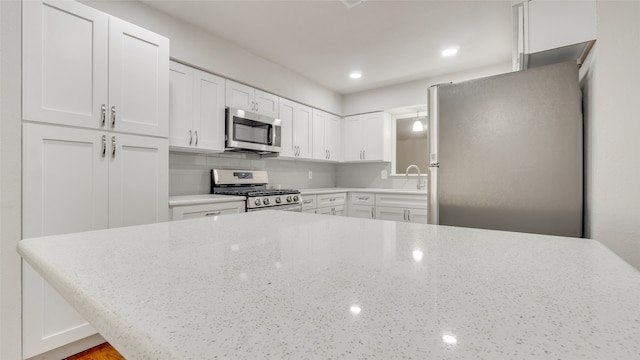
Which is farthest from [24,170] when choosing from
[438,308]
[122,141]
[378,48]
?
[378,48]

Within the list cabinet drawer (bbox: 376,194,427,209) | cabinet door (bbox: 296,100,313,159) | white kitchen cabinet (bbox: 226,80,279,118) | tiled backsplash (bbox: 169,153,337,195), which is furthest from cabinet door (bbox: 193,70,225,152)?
cabinet drawer (bbox: 376,194,427,209)

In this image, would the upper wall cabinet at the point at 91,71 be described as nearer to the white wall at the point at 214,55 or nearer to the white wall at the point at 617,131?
the white wall at the point at 214,55

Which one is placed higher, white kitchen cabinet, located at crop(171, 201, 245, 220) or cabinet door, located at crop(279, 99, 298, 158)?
cabinet door, located at crop(279, 99, 298, 158)

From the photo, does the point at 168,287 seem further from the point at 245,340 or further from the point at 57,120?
the point at 57,120

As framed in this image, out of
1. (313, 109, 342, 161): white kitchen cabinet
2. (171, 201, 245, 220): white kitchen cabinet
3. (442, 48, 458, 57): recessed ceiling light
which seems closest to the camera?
(171, 201, 245, 220): white kitchen cabinet

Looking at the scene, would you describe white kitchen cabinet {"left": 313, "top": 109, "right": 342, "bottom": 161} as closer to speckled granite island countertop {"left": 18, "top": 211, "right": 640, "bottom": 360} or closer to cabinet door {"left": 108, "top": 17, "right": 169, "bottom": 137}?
cabinet door {"left": 108, "top": 17, "right": 169, "bottom": 137}

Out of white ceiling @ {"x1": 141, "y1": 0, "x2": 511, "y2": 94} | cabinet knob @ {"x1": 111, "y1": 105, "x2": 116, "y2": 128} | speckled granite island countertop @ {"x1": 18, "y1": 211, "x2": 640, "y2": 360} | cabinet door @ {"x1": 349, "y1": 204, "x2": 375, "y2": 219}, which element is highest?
white ceiling @ {"x1": 141, "y1": 0, "x2": 511, "y2": 94}

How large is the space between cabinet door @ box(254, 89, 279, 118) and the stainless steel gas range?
0.71m

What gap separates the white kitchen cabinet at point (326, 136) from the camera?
4066 millimetres

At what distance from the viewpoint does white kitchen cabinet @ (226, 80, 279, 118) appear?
292cm

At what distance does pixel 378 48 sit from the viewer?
302 centimetres

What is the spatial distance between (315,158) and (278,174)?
59 cm

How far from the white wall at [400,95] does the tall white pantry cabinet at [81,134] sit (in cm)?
299

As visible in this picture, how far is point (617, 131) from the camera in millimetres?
1195
